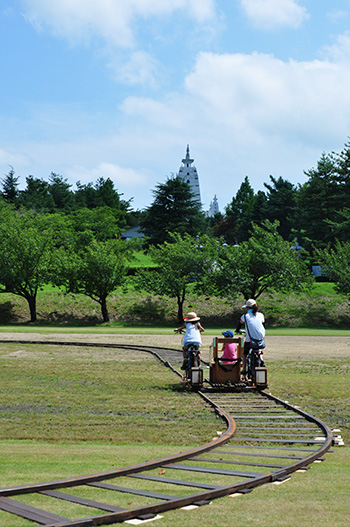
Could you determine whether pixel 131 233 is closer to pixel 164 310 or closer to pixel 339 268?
pixel 164 310

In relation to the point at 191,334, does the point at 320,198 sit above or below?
above

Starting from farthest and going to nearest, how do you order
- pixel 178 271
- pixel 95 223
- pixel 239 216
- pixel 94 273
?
pixel 239 216
pixel 95 223
pixel 178 271
pixel 94 273

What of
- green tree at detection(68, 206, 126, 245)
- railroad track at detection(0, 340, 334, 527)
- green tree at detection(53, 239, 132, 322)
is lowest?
railroad track at detection(0, 340, 334, 527)

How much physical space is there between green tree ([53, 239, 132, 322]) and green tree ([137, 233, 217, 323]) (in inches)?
96.6

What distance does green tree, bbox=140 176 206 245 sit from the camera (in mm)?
78875

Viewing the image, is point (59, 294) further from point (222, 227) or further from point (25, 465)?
point (222, 227)

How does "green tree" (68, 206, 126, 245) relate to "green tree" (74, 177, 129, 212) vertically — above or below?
below

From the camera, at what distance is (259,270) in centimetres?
4909

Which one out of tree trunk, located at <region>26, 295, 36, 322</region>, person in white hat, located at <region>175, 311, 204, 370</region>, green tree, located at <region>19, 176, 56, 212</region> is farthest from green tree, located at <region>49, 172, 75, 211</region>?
person in white hat, located at <region>175, 311, 204, 370</region>

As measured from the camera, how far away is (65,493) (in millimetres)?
6016

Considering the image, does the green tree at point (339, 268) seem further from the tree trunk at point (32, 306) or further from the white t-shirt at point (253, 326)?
the white t-shirt at point (253, 326)

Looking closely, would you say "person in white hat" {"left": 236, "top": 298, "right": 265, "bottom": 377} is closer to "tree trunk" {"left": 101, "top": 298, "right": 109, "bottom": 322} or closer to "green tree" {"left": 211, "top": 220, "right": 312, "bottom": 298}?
"green tree" {"left": 211, "top": 220, "right": 312, "bottom": 298}

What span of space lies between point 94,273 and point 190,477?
41.9 meters

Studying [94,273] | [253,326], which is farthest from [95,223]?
[253,326]
